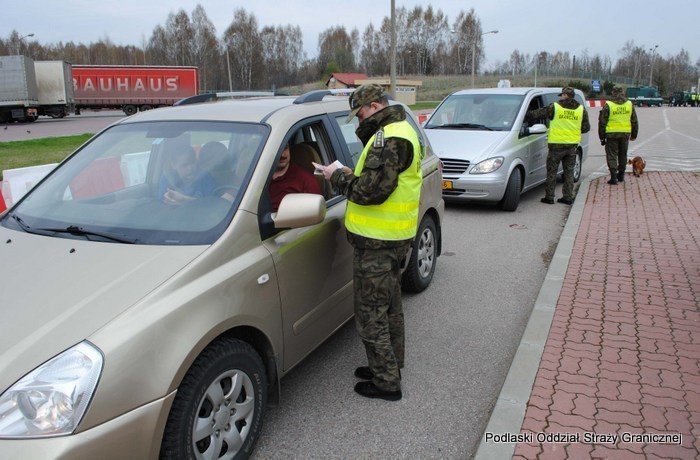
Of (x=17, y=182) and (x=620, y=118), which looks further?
(x=620, y=118)

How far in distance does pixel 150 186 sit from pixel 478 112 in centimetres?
765

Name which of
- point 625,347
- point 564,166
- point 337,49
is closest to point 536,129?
point 564,166

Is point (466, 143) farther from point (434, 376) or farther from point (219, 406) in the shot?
point (219, 406)

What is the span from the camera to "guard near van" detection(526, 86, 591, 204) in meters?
9.09

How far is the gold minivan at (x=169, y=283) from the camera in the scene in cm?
206

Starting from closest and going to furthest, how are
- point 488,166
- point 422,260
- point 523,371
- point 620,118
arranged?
point 523,371 < point 422,260 < point 488,166 < point 620,118

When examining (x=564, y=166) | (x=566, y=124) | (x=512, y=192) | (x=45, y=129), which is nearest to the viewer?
(x=512, y=192)

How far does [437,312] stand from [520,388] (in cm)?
149

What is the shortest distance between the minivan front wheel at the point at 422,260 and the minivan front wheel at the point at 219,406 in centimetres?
239

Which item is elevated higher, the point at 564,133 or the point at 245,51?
the point at 245,51

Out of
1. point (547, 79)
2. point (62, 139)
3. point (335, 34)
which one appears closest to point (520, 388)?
point (62, 139)

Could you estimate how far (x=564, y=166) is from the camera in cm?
945

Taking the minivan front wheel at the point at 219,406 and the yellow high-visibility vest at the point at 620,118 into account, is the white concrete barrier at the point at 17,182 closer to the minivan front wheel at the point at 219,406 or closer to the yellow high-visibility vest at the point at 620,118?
the minivan front wheel at the point at 219,406

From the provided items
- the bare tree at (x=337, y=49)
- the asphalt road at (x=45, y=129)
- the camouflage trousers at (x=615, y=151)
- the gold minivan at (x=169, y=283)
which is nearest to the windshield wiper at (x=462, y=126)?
the camouflage trousers at (x=615, y=151)
